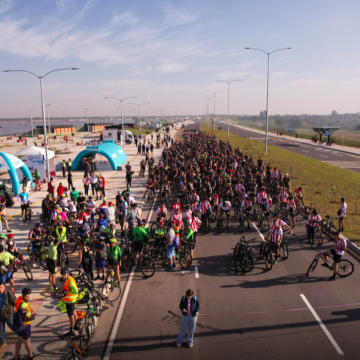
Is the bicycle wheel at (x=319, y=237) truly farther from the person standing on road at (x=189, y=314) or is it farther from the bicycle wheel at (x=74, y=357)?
the bicycle wheel at (x=74, y=357)

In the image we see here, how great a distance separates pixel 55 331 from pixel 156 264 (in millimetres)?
4246

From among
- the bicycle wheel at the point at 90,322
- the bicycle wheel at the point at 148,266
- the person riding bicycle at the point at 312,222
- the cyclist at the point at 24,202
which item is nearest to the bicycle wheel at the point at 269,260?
the person riding bicycle at the point at 312,222

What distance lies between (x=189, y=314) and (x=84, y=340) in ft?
7.21

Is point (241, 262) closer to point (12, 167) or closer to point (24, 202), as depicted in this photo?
point (24, 202)

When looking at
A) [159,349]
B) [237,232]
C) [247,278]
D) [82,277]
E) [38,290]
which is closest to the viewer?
[159,349]

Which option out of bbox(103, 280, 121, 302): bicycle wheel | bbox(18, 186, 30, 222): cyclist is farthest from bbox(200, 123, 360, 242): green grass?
bbox(18, 186, 30, 222): cyclist

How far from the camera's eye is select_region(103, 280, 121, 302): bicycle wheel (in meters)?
9.10

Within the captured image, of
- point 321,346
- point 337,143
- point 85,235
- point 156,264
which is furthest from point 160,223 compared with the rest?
point 337,143

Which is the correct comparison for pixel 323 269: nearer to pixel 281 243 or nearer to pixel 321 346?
pixel 281 243

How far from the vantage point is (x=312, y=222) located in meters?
12.6

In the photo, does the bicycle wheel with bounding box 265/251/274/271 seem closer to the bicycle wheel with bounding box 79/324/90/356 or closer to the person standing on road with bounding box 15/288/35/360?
the bicycle wheel with bounding box 79/324/90/356

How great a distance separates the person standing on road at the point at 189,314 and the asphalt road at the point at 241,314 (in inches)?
8.7

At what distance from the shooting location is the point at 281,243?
11.6m

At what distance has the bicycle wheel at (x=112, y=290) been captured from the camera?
9.10m
